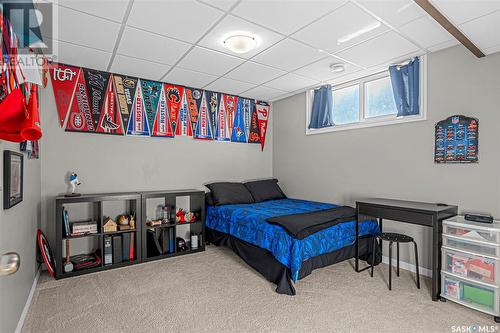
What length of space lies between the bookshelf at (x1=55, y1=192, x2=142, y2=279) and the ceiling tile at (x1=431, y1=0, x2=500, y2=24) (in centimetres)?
358

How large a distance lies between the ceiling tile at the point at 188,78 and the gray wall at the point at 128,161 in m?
0.85

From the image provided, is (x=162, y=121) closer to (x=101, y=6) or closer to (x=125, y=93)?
(x=125, y=93)

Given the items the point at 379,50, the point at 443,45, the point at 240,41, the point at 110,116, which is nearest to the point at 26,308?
the point at 110,116

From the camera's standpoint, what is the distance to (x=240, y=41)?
102 inches

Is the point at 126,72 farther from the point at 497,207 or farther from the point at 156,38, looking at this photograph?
the point at 497,207

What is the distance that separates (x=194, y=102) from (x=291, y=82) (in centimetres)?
156

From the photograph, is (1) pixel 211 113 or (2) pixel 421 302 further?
(1) pixel 211 113

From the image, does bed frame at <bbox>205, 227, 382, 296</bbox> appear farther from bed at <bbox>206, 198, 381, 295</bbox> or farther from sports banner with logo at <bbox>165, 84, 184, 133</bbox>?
sports banner with logo at <bbox>165, 84, 184, 133</bbox>

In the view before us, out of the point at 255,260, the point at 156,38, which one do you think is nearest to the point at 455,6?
the point at 156,38

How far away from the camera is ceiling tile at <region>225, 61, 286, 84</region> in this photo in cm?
339

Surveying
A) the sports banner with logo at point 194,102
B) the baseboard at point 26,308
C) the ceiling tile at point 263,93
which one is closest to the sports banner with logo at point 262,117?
the ceiling tile at point 263,93

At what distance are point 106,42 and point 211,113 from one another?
198cm

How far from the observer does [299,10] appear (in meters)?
2.17

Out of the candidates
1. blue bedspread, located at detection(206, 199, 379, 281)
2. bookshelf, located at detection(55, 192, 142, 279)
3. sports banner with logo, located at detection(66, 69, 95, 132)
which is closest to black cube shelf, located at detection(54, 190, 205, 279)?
bookshelf, located at detection(55, 192, 142, 279)
